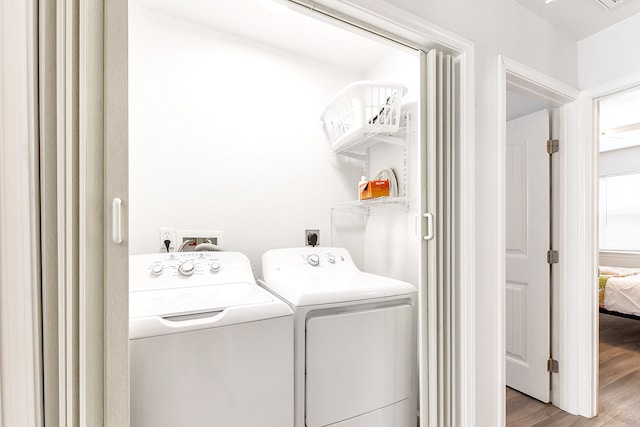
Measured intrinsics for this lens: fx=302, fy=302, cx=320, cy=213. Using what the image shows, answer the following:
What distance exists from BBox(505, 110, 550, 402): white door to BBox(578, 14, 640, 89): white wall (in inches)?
12.2

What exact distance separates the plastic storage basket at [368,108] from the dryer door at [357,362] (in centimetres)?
103

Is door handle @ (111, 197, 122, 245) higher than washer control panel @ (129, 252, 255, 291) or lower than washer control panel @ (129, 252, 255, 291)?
higher

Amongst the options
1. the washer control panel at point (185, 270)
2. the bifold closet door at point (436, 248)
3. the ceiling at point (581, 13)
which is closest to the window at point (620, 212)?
the ceiling at point (581, 13)

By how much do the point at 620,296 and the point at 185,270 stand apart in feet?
14.7

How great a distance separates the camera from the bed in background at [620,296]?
3.24 metres

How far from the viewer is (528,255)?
2.16 m

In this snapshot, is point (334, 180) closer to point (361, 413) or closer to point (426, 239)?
point (426, 239)

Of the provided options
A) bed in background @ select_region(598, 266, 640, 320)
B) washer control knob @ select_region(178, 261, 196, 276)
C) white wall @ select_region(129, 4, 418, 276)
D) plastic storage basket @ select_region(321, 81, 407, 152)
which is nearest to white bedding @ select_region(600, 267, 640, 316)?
bed in background @ select_region(598, 266, 640, 320)

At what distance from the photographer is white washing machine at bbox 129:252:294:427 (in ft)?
3.20

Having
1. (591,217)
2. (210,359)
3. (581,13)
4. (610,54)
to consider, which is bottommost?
(210,359)

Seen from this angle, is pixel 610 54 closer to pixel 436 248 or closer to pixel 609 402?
pixel 436 248

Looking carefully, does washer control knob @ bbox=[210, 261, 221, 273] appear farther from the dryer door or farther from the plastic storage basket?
the plastic storage basket

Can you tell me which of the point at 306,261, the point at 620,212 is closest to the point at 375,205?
the point at 306,261

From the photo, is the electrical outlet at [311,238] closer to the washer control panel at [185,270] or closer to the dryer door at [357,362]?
the washer control panel at [185,270]
